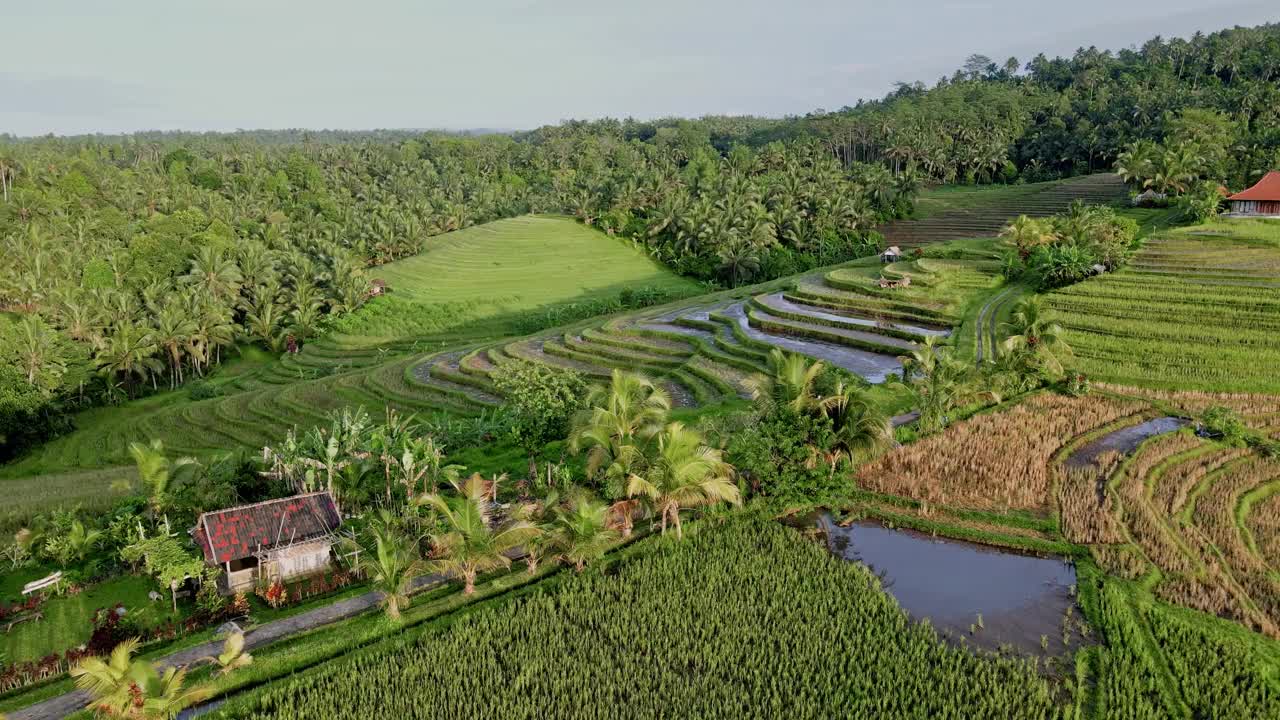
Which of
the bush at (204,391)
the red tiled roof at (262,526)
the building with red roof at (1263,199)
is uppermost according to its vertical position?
the building with red roof at (1263,199)

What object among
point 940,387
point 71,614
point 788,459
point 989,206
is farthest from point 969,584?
point 989,206

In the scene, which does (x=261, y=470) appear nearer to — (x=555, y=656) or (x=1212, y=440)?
(x=555, y=656)

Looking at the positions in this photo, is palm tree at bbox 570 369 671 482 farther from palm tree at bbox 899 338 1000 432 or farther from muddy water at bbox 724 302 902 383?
muddy water at bbox 724 302 902 383

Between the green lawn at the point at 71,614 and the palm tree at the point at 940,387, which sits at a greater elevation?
the palm tree at the point at 940,387

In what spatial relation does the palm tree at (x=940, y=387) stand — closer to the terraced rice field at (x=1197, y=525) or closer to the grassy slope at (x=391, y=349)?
the terraced rice field at (x=1197, y=525)

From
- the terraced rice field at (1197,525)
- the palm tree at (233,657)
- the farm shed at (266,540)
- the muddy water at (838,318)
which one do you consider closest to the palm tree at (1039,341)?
the muddy water at (838,318)

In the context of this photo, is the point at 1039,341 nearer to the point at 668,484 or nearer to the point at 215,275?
the point at 668,484
